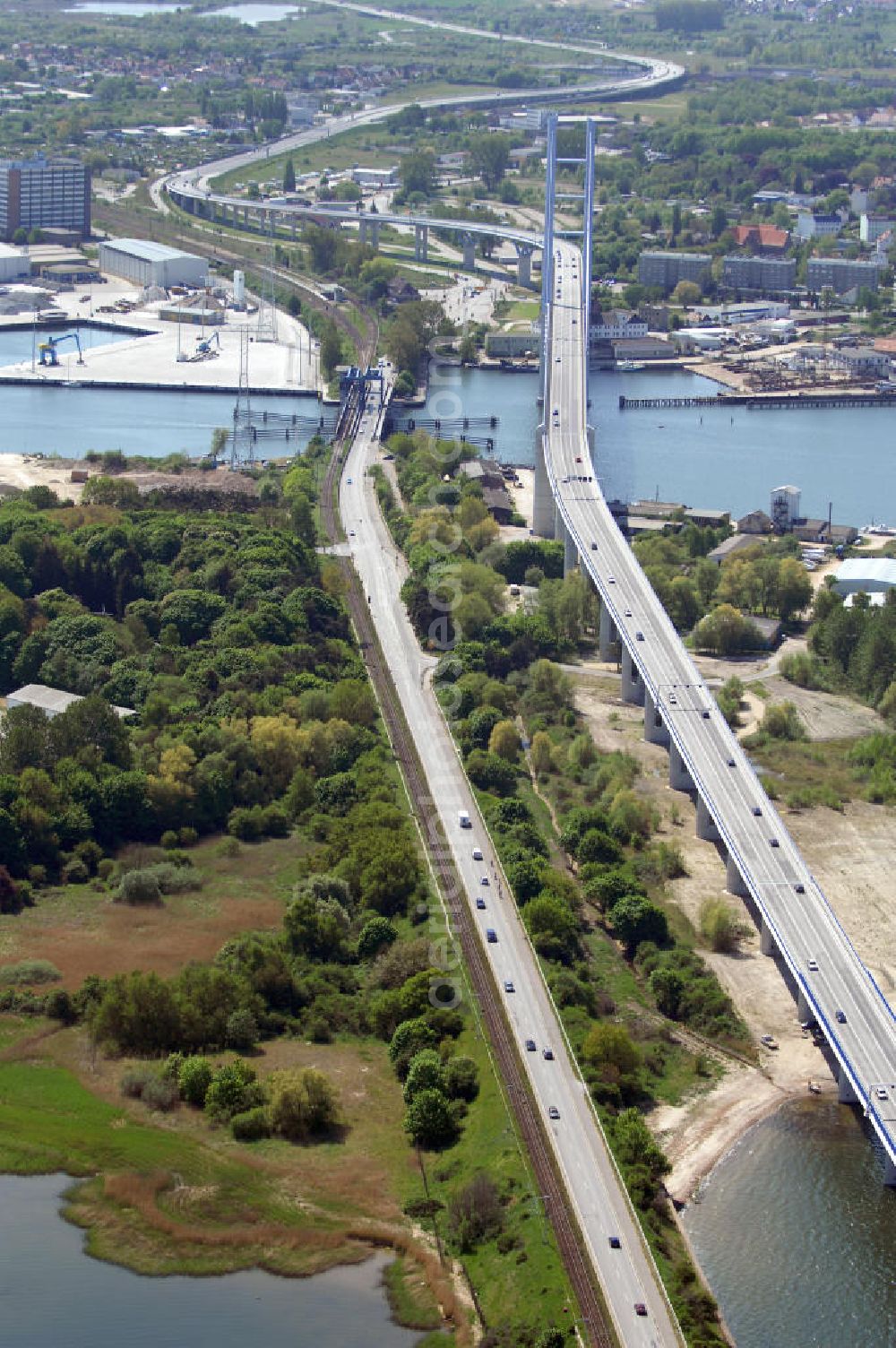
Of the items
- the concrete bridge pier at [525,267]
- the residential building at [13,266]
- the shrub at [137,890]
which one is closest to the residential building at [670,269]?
the concrete bridge pier at [525,267]

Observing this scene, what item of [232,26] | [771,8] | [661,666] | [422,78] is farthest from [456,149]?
[661,666]

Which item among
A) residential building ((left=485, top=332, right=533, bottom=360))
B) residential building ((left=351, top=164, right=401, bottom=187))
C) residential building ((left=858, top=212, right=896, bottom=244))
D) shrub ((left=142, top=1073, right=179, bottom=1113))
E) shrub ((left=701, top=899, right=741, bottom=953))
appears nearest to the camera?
shrub ((left=142, top=1073, right=179, bottom=1113))

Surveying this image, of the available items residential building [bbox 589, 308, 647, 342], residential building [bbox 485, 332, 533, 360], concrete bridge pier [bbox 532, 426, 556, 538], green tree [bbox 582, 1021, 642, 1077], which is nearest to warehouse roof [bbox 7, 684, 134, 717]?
green tree [bbox 582, 1021, 642, 1077]

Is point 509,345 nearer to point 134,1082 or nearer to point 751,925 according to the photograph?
point 751,925

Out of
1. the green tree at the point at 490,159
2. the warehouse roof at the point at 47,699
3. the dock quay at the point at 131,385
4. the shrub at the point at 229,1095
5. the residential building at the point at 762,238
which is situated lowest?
the shrub at the point at 229,1095

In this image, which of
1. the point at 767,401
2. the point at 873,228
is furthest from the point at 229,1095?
the point at 873,228

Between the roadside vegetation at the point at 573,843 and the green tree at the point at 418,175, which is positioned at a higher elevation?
the green tree at the point at 418,175

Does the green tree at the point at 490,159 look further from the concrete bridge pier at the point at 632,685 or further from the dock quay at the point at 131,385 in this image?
the concrete bridge pier at the point at 632,685

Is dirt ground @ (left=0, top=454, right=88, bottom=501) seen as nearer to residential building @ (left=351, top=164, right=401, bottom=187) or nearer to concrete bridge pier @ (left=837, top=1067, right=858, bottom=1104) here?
concrete bridge pier @ (left=837, top=1067, right=858, bottom=1104)
